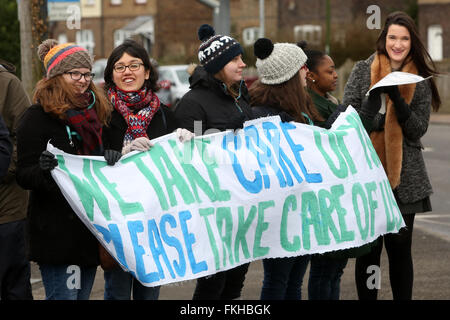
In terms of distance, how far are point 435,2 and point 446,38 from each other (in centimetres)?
185

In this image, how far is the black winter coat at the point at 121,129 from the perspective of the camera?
16.4ft

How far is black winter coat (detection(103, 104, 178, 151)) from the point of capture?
499 centimetres

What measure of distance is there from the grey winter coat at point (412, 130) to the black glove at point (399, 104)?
0.07 metres

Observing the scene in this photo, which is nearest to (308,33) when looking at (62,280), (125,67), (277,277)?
(277,277)

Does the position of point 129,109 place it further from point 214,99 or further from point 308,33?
point 308,33

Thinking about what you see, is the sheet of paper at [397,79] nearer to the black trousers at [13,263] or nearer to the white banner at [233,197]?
the white banner at [233,197]

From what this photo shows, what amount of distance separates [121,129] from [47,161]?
60 centimetres

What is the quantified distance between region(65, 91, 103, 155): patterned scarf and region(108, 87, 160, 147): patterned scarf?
193mm

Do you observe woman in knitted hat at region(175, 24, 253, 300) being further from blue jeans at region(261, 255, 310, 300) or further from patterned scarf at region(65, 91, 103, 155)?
patterned scarf at region(65, 91, 103, 155)

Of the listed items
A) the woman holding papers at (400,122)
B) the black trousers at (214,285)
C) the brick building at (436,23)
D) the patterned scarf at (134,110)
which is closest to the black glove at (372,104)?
the woman holding papers at (400,122)

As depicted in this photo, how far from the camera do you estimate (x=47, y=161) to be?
14.9ft

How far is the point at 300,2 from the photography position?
5000cm
